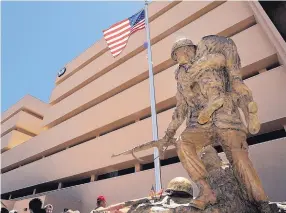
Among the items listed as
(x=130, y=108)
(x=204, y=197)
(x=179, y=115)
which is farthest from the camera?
(x=130, y=108)

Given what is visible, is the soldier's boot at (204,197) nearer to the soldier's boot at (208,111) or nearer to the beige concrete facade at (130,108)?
the soldier's boot at (208,111)

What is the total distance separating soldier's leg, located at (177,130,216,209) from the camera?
88.3 inches

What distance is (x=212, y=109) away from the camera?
245cm

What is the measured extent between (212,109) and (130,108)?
10.7 metres

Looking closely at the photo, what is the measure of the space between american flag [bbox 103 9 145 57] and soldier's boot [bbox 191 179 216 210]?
22.2 feet

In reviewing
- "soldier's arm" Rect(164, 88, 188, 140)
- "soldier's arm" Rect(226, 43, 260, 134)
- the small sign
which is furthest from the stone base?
the small sign

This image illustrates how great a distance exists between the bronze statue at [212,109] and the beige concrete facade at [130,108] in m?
5.90

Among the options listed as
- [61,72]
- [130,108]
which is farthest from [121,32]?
[61,72]

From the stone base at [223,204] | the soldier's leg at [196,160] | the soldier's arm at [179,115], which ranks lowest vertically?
the stone base at [223,204]

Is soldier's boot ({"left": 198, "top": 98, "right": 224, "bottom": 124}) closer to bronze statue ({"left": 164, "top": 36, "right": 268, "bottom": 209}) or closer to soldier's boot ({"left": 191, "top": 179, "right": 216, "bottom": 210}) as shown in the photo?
bronze statue ({"left": 164, "top": 36, "right": 268, "bottom": 209})

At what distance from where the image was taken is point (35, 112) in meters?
24.5

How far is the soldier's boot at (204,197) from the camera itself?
7.08 feet

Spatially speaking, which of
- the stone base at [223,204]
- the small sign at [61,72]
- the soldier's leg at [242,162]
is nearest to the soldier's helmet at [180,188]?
the stone base at [223,204]

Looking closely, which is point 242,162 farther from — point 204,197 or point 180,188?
point 180,188
